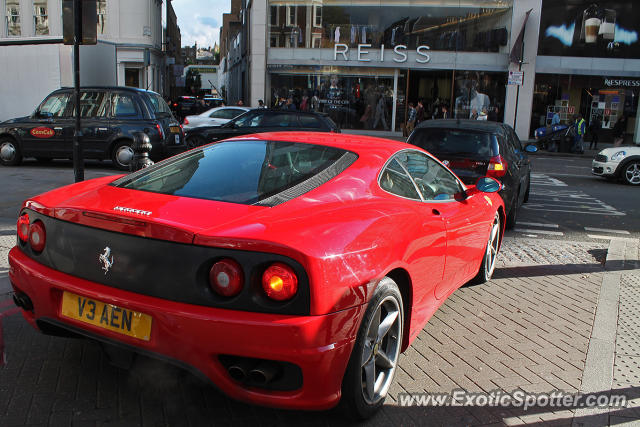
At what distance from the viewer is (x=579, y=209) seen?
33.4 ft

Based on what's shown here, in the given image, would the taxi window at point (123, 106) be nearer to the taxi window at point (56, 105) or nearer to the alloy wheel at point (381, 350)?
the taxi window at point (56, 105)

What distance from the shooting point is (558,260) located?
21.4 feet

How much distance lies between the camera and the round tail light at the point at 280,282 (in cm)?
242

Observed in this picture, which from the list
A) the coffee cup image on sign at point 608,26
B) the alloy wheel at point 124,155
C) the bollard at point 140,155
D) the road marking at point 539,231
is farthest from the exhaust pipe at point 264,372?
the coffee cup image on sign at point 608,26

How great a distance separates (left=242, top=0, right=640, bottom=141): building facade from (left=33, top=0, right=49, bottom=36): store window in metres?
14.0

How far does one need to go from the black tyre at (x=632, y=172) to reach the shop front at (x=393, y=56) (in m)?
13.7

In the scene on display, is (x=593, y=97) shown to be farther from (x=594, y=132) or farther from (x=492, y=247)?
(x=492, y=247)

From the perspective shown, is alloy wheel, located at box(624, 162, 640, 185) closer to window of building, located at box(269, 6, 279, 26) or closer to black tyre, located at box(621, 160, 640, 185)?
black tyre, located at box(621, 160, 640, 185)

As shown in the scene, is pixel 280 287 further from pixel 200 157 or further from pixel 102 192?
pixel 200 157

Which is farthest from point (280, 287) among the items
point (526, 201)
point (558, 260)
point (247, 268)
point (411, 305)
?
point (526, 201)

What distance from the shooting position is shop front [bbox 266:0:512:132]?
88.8ft

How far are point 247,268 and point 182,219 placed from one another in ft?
1.42

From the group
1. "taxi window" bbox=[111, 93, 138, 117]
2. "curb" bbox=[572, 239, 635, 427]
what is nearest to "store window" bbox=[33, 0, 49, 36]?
"taxi window" bbox=[111, 93, 138, 117]

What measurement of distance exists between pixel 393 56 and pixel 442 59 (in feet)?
7.76
